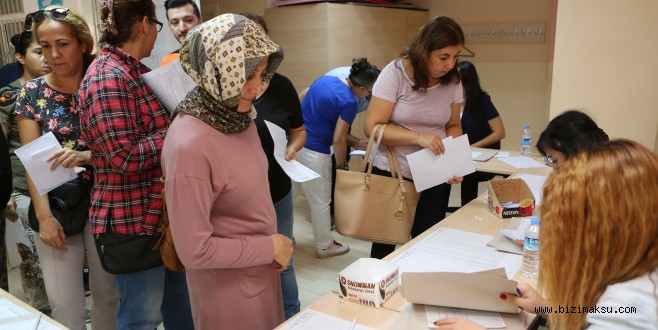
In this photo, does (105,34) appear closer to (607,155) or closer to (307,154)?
(607,155)

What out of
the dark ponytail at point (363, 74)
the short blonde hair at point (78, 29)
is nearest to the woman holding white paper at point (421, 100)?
the dark ponytail at point (363, 74)

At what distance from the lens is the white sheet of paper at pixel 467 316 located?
1.15m

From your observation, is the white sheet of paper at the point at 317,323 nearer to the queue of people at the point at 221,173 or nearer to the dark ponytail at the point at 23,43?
the queue of people at the point at 221,173

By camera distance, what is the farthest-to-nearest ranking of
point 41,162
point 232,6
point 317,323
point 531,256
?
point 232,6, point 41,162, point 531,256, point 317,323

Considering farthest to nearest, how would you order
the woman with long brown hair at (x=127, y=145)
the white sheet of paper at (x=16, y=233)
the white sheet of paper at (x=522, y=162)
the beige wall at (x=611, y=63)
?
the white sheet of paper at (x=522, y=162), the beige wall at (x=611, y=63), the white sheet of paper at (x=16, y=233), the woman with long brown hair at (x=127, y=145)

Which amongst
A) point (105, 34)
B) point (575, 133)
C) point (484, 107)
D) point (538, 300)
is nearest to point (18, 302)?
point (105, 34)

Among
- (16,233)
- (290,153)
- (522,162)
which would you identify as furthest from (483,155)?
(16,233)

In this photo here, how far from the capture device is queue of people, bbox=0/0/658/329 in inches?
34.4

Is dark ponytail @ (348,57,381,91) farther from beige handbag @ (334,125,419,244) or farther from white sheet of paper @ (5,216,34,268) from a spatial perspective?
white sheet of paper @ (5,216,34,268)

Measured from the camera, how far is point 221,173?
3.81 ft

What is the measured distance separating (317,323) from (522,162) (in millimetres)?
2250

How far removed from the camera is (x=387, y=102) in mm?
2012

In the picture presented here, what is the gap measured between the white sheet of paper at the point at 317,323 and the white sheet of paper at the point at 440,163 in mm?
909

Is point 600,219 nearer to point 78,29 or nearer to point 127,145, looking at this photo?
point 127,145
